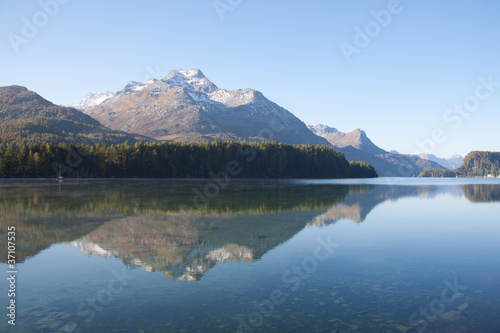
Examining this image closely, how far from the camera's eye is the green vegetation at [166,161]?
129m

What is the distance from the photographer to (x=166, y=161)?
500ft

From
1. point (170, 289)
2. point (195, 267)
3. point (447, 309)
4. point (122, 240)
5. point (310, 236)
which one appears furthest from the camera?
point (310, 236)

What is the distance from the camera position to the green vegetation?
12918cm

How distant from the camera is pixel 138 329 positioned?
10211 millimetres

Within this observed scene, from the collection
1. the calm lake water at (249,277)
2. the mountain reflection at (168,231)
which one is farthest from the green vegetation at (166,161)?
the calm lake water at (249,277)

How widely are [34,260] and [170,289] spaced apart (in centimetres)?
885

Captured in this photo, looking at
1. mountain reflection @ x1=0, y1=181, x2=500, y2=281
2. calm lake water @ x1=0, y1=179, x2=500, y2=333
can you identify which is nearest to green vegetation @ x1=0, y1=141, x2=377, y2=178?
mountain reflection @ x1=0, y1=181, x2=500, y2=281

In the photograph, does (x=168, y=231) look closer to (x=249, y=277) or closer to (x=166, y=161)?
(x=249, y=277)

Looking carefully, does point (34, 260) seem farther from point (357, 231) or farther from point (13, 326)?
point (357, 231)

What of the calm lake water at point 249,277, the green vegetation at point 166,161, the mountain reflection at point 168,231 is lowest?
the calm lake water at point 249,277

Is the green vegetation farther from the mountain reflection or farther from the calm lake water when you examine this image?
the calm lake water

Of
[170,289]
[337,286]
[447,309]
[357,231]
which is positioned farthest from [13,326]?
[357,231]

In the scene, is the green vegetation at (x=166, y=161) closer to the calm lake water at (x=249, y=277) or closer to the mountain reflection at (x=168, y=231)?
the mountain reflection at (x=168, y=231)

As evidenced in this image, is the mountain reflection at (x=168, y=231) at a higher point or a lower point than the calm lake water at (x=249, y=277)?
higher
